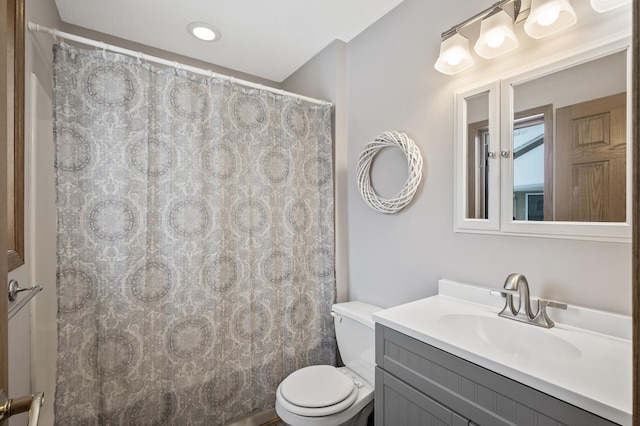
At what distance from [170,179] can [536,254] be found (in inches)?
67.5

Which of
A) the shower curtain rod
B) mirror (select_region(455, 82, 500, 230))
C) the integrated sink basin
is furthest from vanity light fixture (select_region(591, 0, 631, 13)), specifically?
the shower curtain rod

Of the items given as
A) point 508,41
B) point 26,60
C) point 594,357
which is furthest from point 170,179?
point 594,357

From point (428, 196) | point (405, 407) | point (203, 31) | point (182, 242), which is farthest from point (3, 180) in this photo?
point (203, 31)

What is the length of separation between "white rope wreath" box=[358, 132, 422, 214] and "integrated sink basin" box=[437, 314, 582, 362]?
65cm

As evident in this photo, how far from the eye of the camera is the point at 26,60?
1.18 m

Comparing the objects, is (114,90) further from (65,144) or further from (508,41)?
(508,41)

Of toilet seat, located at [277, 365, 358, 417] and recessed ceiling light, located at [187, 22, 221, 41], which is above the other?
recessed ceiling light, located at [187, 22, 221, 41]

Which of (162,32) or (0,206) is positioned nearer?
(0,206)

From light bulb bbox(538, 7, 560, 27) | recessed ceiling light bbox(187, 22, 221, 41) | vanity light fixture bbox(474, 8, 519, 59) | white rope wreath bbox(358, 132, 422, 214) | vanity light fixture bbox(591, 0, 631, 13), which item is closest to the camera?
vanity light fixture bbox(591, 0, 631, 13)

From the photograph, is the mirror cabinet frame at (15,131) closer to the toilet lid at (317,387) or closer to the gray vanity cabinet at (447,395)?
the toilet lid at (317,387)

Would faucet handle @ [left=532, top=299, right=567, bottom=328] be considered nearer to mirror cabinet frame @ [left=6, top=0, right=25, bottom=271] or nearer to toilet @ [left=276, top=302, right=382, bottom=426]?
toilet @ [left=276, top=302, right=382, bottom=426]

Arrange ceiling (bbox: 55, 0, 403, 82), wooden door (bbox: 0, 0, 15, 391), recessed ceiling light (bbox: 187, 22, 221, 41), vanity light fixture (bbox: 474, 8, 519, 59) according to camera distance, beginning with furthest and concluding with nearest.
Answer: recessed ceiling light (bbox: 187, 22, 221, 41)
ceiling (bbox: 55, 0, 403, 82)
vanity light fixture (bbox: 474, 8, 519, 59)
wooden door (bbox: 0, 0, 15, 391)

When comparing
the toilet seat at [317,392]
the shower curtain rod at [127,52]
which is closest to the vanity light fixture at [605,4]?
the shower curtain rod at [127,52]

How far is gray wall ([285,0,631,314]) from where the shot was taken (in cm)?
108
